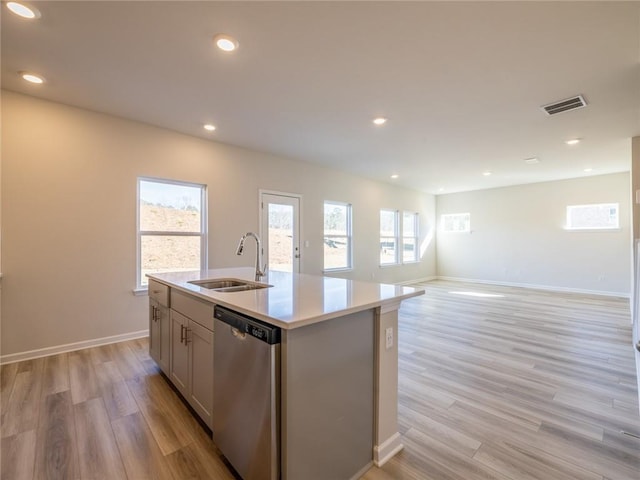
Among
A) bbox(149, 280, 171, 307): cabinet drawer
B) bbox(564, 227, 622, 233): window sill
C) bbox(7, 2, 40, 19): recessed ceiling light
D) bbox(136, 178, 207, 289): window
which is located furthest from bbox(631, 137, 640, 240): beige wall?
bbox(7, 2, 40, 19): recessed ceiling light

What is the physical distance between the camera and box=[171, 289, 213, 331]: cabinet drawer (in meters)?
1.77

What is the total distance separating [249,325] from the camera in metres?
1.37

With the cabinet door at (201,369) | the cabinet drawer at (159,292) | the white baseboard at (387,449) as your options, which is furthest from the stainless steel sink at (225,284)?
the white baseboard at (387,449)

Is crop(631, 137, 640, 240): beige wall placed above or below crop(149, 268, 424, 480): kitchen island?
above

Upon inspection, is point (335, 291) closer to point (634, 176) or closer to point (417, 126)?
point (417, 126)

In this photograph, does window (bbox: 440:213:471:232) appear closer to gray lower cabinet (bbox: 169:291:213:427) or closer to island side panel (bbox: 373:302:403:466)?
island side panel (bbox: 373:302:403:466)

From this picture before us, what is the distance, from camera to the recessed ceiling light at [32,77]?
2582mm

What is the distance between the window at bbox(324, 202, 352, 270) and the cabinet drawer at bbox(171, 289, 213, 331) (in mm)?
3927

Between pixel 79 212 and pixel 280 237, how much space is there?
2.77 meters

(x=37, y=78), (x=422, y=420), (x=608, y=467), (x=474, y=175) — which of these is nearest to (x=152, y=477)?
(x=422, y=420)

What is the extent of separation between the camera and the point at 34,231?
3.02 meters

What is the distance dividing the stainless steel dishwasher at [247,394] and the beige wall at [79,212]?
8.53ft

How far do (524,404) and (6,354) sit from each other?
467cm

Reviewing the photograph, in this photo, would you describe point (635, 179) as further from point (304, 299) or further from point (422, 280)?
point (422, 280)
